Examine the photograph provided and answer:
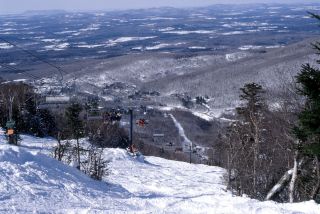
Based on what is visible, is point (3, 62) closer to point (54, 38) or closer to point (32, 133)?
point (54, 38)

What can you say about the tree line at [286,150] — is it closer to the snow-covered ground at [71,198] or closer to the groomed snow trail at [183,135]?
the snow-covered ground at [71,198]

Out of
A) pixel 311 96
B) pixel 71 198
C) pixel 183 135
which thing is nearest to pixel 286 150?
pixel 311 96

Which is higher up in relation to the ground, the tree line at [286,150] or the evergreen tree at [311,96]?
the evergreen tree at [311,96]

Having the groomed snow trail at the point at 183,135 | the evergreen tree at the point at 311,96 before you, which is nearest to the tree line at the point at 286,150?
the evergreen tree at the point at 311,96

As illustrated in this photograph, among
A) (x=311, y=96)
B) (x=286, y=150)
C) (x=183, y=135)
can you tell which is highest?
(x=311, y=96)

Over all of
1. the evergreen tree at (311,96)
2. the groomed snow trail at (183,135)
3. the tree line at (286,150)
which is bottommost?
the groomed snow trail at (183,135)

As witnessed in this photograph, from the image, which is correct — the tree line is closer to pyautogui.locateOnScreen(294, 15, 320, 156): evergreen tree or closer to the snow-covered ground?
pyautogui.locateOnScreen(294, 15, 320, 156): evergreen tree

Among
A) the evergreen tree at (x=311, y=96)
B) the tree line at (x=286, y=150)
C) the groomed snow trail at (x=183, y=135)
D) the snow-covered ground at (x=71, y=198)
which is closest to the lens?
the snow-covered ground at (x=71, y=198)

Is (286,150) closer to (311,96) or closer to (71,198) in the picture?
(311,96)

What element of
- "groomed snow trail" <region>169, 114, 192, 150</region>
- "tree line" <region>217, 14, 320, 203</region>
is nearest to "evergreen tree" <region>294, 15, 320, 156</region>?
"tree line" <region>217, 14, 320, 203</region>

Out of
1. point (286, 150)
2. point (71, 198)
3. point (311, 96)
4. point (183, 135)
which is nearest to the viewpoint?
point (311, 96)

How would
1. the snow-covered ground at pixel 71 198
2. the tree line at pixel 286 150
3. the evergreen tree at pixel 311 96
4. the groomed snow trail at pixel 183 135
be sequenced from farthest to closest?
the groomed snow trail at pixel 183 135, the tree line at pixel 286 150, the evergreen tree at pixel 311 96, the snow-covered ground at pixel 71 198

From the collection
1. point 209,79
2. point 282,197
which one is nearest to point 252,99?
point 282,197
